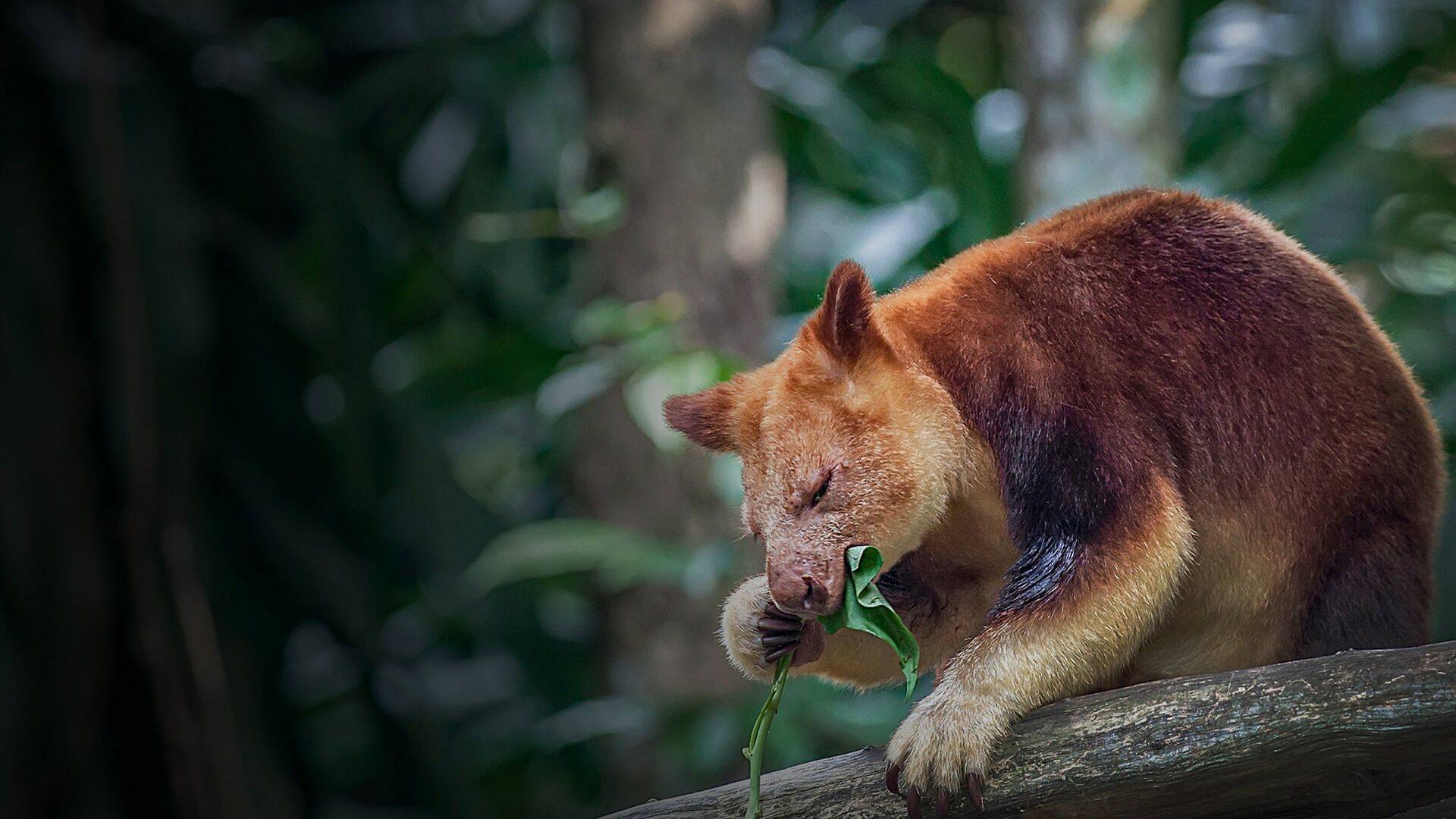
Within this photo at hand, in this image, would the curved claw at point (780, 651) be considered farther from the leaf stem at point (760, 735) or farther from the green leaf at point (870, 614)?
the green leaf at point (870, 614)

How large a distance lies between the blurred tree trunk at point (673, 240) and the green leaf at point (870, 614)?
3089mm

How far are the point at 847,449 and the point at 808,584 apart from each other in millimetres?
253

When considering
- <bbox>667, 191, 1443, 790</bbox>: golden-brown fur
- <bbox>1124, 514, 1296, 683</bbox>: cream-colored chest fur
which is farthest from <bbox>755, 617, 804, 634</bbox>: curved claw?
<bbox>1124, 514, 1296, 683</bbox>: cream-colored chest fur

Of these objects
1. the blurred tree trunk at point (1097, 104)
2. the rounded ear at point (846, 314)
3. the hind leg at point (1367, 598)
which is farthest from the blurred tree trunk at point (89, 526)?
the blurred tree trunk at point (1097, 104)

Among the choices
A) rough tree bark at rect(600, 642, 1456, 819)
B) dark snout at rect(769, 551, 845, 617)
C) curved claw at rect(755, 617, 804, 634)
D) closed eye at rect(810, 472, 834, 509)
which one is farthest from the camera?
curved claw at rect(755, 617, 804, 634)

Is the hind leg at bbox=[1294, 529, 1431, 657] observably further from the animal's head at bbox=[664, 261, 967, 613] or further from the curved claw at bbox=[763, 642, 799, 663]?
the curved claw at bbox=[763, 642, 799, 663]

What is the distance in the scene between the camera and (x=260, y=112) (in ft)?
11.1

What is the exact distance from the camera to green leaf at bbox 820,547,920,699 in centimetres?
189

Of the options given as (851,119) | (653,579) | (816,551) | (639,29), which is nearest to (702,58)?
(639,29)

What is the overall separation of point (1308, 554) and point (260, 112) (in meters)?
2.70

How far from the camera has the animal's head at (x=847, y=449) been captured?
1.97m

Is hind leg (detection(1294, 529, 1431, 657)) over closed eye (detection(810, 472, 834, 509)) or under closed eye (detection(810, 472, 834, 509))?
under

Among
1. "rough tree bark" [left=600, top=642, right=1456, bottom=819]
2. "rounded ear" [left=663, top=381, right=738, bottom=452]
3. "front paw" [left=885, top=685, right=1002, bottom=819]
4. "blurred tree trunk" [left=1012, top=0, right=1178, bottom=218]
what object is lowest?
"rough tree bark" [left=600, top=642, right=1456, bottom=819]

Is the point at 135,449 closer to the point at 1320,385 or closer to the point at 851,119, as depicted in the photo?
the point at 1320,385
